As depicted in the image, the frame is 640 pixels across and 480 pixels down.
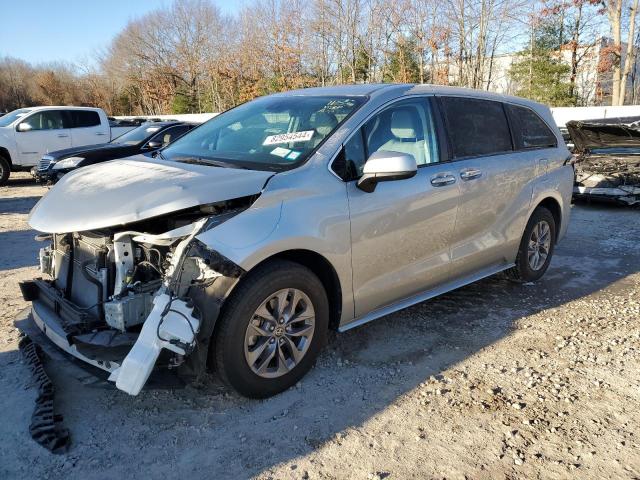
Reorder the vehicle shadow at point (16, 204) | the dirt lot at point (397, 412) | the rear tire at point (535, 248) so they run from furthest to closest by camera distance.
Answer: the vehicle shadow at point (16, 204) → the rear tire at point (535, 248) → the dirt lot at point (397, 412)

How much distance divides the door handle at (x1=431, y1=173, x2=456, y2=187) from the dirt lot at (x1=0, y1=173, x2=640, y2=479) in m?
1.17

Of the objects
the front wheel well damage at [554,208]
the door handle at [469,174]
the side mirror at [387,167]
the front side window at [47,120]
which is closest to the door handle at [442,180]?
the door handle at [469,174]

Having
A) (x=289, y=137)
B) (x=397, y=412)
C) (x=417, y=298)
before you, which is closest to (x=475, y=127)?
(x=417, y=298)

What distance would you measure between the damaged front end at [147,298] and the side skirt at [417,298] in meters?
1.08

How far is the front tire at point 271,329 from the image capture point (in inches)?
116

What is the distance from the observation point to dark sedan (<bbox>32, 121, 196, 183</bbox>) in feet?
32.9

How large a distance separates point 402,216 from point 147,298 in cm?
173

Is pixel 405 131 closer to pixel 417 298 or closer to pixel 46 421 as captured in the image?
pixel 417 298

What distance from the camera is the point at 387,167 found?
10.8ft

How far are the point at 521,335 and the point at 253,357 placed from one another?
7.45 ft

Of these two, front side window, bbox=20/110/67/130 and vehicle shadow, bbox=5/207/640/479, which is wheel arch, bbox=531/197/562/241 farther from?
front side window, bbox=20/110/67/130

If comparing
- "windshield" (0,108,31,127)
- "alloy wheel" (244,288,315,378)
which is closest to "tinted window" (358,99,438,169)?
"alloy wheel" (244,288,315,378)

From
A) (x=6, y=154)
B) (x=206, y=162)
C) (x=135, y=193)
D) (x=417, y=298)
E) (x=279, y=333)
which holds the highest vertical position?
(x=206, y=162)

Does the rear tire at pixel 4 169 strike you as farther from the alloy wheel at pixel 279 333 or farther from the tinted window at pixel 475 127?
the alloy wheel at pixel 279 333
